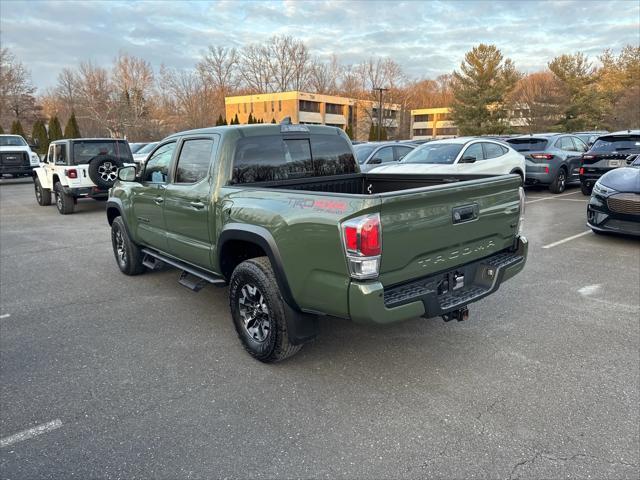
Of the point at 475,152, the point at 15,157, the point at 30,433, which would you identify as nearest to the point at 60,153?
the point at 15,157

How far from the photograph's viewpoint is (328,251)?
9.41 feet

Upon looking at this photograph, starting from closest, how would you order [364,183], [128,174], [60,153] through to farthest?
[364,183]
[128,174]
[60,153]

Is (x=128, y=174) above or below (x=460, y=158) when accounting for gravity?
below

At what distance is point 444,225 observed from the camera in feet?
10.3

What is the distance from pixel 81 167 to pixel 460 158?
922cm

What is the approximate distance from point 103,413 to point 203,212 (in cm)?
184

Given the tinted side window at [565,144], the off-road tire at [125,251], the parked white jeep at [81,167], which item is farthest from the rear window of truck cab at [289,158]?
the tinted side window at [565,144]

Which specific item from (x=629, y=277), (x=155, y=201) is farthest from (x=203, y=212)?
(x=629, y=277)

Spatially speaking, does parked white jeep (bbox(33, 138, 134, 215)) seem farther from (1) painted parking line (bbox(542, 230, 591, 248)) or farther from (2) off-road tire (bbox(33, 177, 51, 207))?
(1) painted parking line (bbox(542, 230, 591, 248))

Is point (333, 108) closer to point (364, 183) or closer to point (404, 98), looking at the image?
point (404, 98)

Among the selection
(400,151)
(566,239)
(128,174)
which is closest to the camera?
A: (128,174)

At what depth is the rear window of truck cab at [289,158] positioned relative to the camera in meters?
4.04

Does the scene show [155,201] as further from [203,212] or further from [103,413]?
[103,413]

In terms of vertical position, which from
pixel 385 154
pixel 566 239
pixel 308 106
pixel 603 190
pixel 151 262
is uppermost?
pixel 308 106
